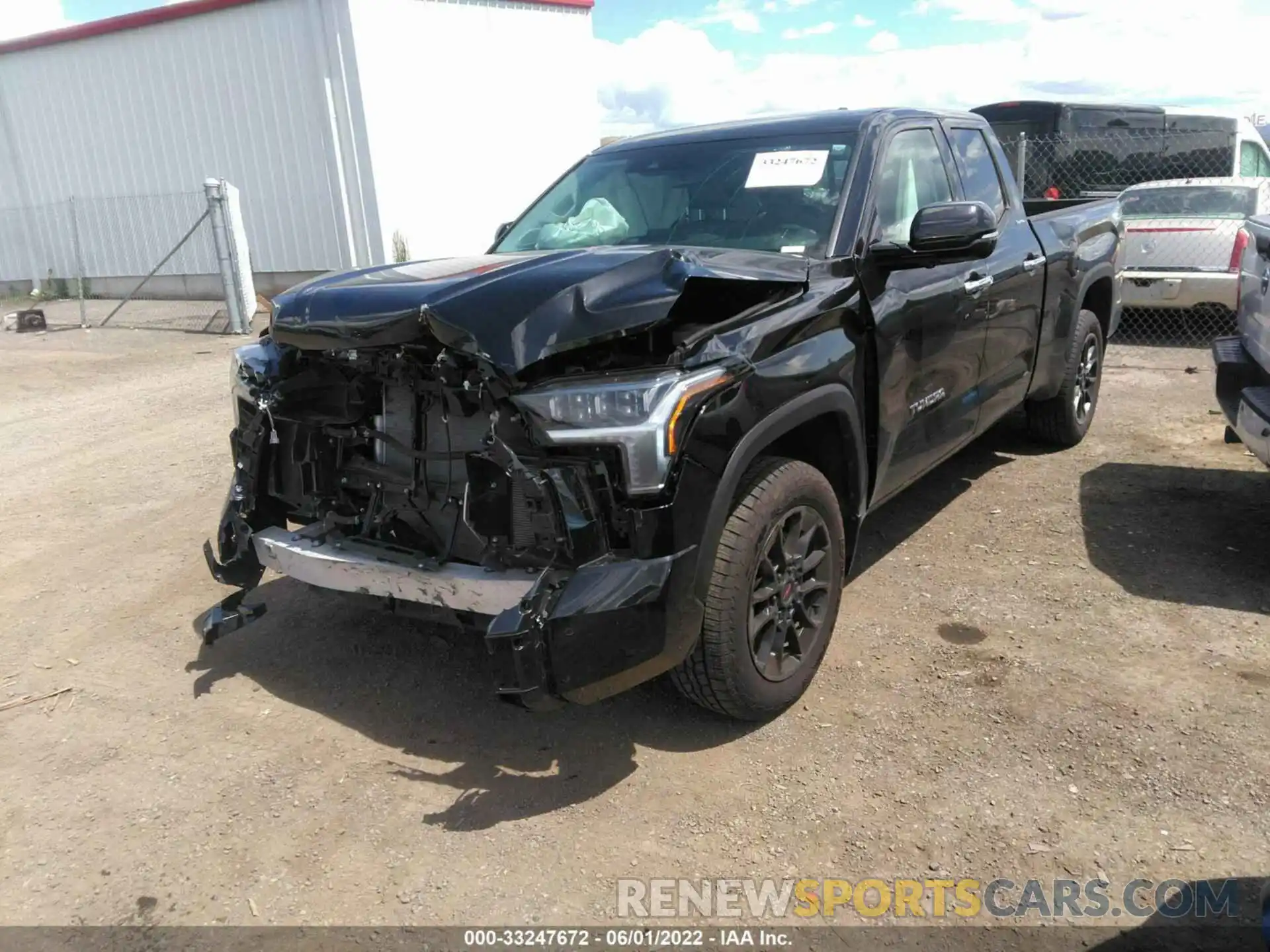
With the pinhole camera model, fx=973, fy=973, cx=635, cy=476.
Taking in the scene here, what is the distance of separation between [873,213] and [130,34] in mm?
15712

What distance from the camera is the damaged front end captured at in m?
2.68

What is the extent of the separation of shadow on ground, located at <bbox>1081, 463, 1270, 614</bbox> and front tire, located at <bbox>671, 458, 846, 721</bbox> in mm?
1712

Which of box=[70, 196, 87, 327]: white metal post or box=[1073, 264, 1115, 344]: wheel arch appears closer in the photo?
box=[1073, 264, 1115, 344]: wheel arch

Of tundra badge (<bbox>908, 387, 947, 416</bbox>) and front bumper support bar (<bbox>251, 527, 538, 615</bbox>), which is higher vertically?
tundra badge (<bbox>908, 387, 947, 416</bbox>)

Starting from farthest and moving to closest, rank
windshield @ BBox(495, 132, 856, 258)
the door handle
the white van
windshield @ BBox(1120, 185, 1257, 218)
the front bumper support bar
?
the white van → windshield @ BBox(1120, 185, 1257, 218) → the door handle → windshield @ BBox(495, 132, 856, 258) → the front bumper support bar

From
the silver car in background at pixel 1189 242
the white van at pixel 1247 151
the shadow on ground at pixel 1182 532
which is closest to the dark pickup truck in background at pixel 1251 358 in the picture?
the shadow on ground at pixel 1182 532

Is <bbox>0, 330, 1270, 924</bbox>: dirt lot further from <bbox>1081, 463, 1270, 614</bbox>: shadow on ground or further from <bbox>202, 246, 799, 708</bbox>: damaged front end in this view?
<bbox>202, 246, 799, 708</bbox>: damaged front end

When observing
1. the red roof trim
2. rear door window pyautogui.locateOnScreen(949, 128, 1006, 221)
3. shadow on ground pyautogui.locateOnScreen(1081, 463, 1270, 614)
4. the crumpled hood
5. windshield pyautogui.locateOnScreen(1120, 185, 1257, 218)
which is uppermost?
the red roof trim

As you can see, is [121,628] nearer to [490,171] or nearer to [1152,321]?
[1152,321]

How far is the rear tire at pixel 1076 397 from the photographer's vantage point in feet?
19.2

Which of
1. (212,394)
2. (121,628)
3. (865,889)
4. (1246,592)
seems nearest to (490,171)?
(212,394)

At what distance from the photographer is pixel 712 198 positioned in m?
3.97

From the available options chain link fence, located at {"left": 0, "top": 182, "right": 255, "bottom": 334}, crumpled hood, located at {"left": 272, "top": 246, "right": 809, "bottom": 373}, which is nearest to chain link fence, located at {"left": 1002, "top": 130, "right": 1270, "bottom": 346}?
crumpled hood, located at {"left": 272, "top": 246, "right": 809, "bottom": 373}


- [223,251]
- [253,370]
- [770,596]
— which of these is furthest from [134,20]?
[770,596]
